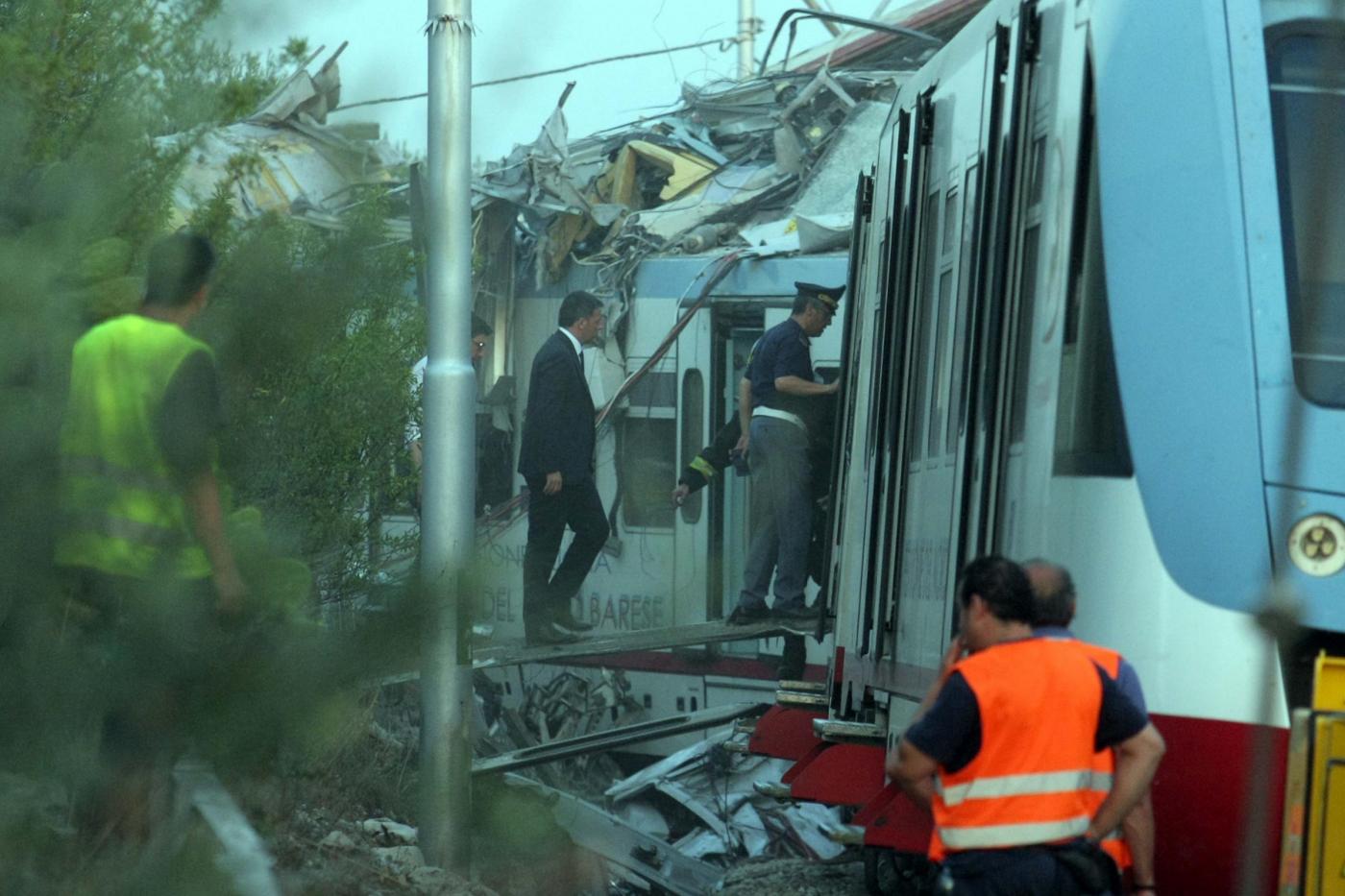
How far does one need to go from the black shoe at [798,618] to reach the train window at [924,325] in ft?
12.0

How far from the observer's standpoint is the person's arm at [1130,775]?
4184 millimetres

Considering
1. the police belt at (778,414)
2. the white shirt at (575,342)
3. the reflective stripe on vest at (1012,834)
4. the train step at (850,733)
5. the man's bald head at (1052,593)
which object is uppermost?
the white shirt at (575,342)

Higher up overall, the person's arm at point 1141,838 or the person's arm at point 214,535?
the person's arm at point 214,535

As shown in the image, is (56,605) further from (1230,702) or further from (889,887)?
(889,887)

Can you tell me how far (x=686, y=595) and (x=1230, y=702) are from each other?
2510mm

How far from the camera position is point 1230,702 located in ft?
14.3

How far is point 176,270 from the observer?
190cm

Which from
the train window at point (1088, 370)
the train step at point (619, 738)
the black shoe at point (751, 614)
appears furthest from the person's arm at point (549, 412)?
the train window at point (1088, 370)

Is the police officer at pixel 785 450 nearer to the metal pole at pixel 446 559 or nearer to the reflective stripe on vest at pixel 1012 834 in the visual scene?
the metal pole at pixel 446 559

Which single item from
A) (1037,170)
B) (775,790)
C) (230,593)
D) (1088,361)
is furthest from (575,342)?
(230,593)

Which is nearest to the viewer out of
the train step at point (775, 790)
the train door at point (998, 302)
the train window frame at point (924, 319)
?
the train door at point (998, 302)

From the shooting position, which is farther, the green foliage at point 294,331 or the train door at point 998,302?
the train door at point 998,302

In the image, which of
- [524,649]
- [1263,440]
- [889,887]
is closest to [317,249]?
[1263,440]

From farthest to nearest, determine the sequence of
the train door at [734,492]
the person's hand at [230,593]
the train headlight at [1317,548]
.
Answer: the train door at [734,492]
the train headlight at [1317,548]
the person's hand at [230,593]
